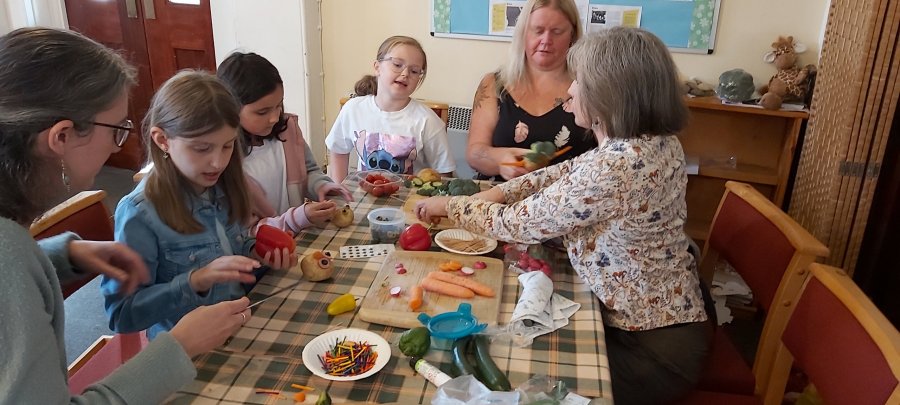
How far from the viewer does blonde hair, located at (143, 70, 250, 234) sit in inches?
50.5

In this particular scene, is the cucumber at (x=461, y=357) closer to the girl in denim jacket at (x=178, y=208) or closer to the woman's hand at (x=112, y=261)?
the girl in denim jacket at (x=178, y=208)

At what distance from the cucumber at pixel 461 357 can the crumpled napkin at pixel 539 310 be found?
11 centimetres

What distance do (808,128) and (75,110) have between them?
8.85 feet

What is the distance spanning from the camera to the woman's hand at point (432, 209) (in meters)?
1.64

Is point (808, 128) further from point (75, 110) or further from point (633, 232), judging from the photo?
point (75, 110)

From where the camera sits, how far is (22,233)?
0.80m

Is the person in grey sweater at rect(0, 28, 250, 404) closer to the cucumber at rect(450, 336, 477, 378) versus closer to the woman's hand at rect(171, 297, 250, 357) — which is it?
the woman's hand at rect(171, 297, 250, 357)

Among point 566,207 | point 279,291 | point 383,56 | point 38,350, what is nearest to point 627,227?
point 566,207

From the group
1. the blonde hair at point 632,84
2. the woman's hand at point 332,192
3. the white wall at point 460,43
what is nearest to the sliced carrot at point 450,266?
the blonde hair at point 632,84

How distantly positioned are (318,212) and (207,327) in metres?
0.63

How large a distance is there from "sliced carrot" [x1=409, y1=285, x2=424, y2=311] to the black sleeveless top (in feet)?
3.45

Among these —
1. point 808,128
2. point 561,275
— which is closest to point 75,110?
point 561,275

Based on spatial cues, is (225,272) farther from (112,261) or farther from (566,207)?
(566,207)

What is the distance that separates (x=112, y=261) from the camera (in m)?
1.19
